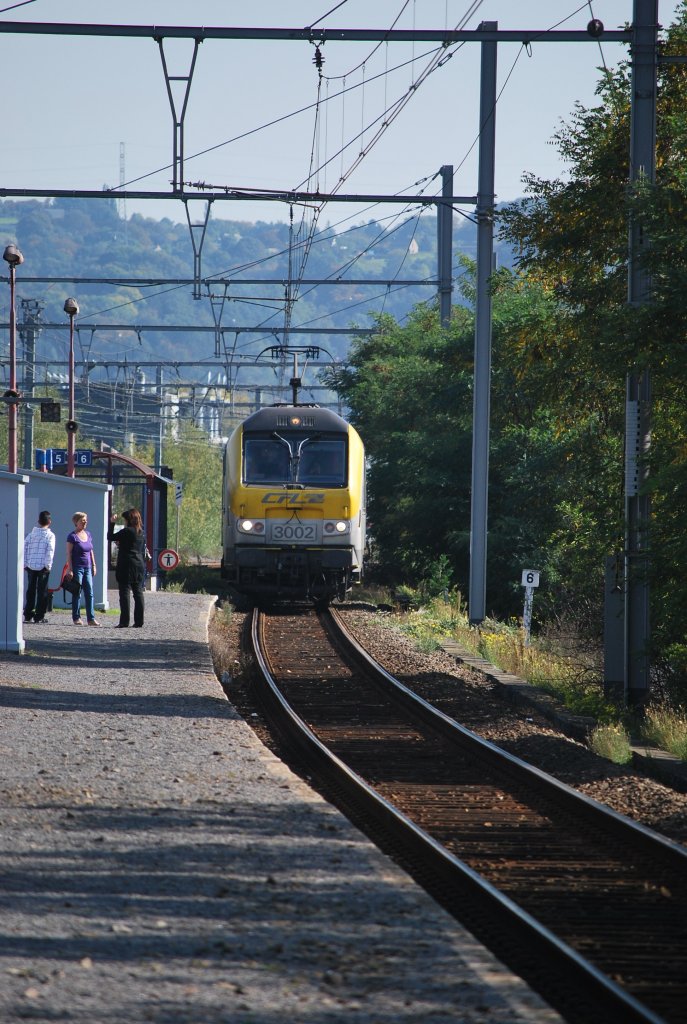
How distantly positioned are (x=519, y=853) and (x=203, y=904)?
7.71 ft

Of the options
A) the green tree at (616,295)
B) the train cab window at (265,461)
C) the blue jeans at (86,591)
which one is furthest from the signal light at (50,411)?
the green tree at (616,295)

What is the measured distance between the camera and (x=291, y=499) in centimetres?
2441

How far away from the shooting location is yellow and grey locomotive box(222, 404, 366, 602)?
80.1 ft

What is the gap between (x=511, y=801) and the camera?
31.1ft

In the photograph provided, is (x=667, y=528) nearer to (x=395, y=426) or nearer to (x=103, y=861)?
(x=103, y=861)

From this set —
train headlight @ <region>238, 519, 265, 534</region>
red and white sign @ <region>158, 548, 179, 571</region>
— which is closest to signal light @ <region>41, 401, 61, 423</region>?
red and white sign @ <region>158, 548, 179, 571</region>

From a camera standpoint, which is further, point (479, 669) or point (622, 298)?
point (479, 669)

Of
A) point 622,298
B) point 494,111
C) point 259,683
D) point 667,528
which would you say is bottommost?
point 259,683

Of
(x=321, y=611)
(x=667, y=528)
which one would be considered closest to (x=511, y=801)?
(x=667, y=528)

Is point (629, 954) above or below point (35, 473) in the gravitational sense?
below

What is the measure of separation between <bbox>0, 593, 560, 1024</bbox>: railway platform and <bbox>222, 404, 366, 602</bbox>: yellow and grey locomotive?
42.1ft

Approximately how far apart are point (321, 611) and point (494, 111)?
34.3ft

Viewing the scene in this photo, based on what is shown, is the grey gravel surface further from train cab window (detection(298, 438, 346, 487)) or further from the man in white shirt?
the man in white shirt

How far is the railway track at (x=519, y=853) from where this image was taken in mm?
5648
